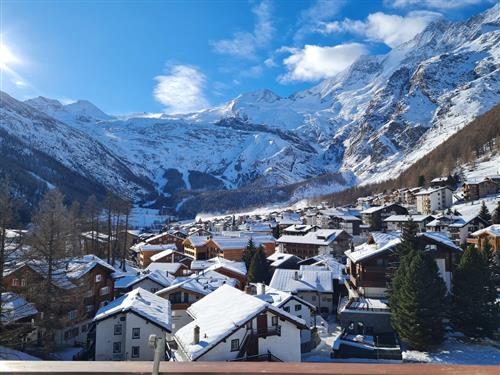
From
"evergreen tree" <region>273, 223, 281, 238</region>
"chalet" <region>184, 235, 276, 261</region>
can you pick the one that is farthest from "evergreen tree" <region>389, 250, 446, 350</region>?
"evergreen tree" <region>273, 223, 281, 238</region>

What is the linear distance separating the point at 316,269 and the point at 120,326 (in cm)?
2157

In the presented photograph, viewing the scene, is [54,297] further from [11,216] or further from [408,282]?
[408,282]

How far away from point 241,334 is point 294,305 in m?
10.0

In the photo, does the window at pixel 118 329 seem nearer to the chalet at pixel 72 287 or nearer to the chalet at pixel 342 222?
the chalet at pixel 72 287

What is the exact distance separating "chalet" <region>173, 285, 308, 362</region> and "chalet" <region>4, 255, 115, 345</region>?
895 cm

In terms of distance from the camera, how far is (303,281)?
114 ft

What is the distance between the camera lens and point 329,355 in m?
23.9

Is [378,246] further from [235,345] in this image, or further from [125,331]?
[125,331]

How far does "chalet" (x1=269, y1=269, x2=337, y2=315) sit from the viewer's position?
3353cm

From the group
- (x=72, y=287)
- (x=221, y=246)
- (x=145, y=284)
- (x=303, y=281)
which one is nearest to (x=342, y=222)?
(x=221, y=246)

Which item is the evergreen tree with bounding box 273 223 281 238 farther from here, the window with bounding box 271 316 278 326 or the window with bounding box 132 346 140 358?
the window with bounding box 271 316 278 326

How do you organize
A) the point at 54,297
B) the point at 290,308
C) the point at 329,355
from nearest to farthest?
the point at 54,297
the point at 329,355
the point at 290,308

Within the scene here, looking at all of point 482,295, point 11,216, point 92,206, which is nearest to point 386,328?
point 482,295

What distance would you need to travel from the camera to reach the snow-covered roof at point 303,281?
1318 inches
